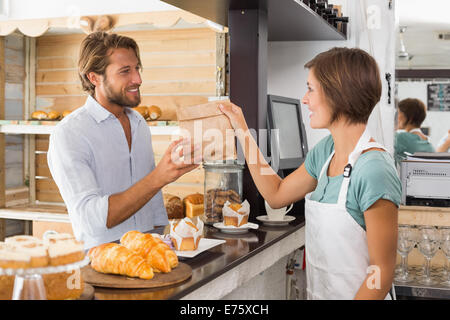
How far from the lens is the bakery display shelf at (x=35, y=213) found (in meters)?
4.13

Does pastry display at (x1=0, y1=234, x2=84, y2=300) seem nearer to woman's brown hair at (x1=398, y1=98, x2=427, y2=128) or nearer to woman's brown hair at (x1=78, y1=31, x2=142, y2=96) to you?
woman's brown hair at (x1=78, y1=31, x2=142, y2=96)

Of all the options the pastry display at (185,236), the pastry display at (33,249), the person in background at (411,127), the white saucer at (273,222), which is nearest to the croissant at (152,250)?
the pastry display at (185,236)

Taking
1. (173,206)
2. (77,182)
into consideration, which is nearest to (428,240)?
(77,182)

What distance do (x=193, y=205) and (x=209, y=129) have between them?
76.4 inches

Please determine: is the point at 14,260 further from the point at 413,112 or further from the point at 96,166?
the point at 413,112

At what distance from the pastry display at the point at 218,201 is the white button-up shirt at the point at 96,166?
0.32 meters

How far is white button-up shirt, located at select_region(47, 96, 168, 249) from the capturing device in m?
1.95

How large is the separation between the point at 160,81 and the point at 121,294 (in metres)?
3.31

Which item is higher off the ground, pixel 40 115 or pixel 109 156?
pixel 40 115

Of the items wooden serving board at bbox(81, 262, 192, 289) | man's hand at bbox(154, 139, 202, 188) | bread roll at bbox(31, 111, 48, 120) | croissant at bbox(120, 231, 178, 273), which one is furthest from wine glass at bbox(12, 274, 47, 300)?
bread roll at bbox(31, 111, 48, 120)

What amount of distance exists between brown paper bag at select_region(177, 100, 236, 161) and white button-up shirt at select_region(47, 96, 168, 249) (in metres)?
0.41

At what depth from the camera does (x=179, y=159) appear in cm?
186

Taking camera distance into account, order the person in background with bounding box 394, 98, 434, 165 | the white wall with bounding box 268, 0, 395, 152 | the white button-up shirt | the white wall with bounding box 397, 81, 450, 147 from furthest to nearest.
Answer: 1. the white wall with bounding box 397, 81, 450, 147
2. the person in background with bounding box 394, 98, 434, 165
3. the white wall with bounding box 268, 0, 395, 152
4. the white button-up shirt
